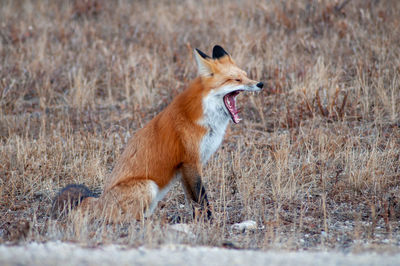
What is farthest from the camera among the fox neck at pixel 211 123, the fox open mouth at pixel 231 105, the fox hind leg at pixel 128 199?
Result: the fox open mouth at pixel 231 105

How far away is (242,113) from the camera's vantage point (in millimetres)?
9648

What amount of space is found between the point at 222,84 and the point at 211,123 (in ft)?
1.56

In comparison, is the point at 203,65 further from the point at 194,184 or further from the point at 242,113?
the point at 242,113

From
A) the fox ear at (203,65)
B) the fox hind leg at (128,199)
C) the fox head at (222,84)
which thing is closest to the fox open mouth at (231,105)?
the fox head at (222,84)

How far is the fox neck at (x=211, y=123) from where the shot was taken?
18.4 ft

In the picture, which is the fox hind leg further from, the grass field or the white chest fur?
the white chest fur

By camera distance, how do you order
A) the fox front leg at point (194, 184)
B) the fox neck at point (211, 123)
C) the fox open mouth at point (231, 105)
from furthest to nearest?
the fox open mouth at point (231, 105) < the fox neck at point (211, 123) < the fox front leg at point (194, 184)

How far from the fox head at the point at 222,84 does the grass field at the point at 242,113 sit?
1029 millimetres

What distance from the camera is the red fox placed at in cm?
537

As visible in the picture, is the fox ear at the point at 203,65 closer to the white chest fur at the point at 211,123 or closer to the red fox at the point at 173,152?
the red fox at the point at 173,152

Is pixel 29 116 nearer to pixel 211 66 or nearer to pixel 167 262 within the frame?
pixel 211 66

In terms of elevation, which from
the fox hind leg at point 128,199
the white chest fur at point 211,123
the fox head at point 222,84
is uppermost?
the fox head at point 222,84

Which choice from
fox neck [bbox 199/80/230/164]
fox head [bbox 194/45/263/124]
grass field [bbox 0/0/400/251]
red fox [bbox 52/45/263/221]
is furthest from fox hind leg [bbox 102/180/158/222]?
fox head [bbox 194/45/263/124]

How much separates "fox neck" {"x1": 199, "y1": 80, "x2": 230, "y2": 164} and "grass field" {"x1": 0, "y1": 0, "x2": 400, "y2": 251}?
2.45 ft
